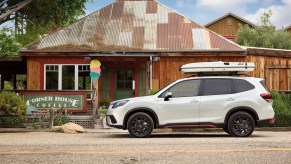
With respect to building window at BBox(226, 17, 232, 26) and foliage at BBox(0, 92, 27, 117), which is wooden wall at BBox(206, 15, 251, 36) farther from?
foliage at BBox(0, 92, 27, 117)

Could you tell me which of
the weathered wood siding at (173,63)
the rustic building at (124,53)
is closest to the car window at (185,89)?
the rustic building at (124,53)

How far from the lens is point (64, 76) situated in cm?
2659

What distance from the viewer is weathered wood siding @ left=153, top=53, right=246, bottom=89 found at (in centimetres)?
2627

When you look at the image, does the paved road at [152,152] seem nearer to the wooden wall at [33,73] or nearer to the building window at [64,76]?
the building window at [64,76]

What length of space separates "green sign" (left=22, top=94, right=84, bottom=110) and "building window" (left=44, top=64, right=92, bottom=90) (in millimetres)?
6426

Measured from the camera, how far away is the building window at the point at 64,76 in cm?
2652

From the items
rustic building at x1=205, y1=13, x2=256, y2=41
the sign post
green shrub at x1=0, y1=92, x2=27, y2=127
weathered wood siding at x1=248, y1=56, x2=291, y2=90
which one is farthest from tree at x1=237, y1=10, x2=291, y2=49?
green shrub at x1=0, y1=92, x2=27, y2=127

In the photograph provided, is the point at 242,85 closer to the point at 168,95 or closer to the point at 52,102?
the point at 168,95

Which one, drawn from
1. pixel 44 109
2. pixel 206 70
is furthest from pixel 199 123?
pixel 44 109

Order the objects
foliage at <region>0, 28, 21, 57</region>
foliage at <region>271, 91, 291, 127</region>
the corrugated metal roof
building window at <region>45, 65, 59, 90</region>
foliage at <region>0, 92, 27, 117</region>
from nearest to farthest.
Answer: foliage at <region>0, 92, 27, 117</region> → foliage at <region>271, 91, 291, 127</region> → foliage at <region>0, 28, 21, 57</region> → the corrugated metal roof → building window at <region>45, 65, 59, 90</region>

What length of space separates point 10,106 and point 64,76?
28.1 ft

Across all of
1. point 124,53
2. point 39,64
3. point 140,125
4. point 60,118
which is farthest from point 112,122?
point 39,64

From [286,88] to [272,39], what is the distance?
18.3 metres

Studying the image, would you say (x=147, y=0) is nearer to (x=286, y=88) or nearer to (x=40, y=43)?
(x=40, y=43)
